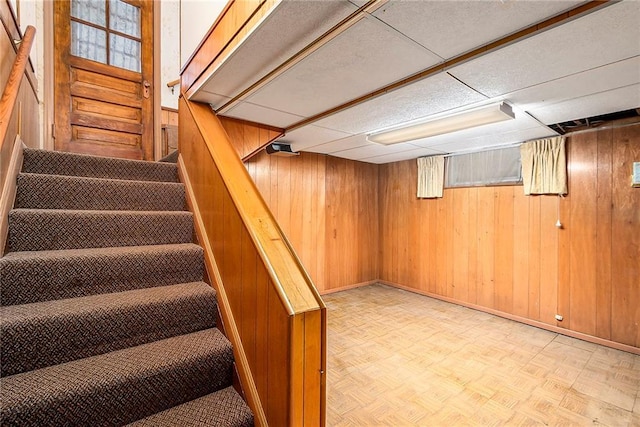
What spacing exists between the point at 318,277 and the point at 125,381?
131 inches

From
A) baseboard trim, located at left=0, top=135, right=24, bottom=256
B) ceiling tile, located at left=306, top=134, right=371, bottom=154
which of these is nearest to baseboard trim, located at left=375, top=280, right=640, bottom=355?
ceiling tile, located at left=306, top=134, right=371, bottom=154

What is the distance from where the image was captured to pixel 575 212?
116 inches

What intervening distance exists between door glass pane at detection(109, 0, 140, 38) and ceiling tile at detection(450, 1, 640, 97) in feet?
11.6

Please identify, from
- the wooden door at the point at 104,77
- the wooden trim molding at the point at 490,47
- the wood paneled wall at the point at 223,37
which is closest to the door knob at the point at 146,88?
the wooden door at the point at 104,77

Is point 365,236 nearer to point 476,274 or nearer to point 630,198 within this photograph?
point 476,274

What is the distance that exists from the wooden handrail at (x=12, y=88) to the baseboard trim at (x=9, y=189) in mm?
304

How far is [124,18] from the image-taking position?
10.3 feet

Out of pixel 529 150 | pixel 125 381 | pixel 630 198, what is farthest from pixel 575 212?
pixel 125 381

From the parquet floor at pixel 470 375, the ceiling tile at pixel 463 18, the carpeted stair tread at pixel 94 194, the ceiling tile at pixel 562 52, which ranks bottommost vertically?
the parquet floor at pixel 470 375

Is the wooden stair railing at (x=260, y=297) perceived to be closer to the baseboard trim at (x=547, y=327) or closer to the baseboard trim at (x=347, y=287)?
the baseboard trim at (x=347, y=287)

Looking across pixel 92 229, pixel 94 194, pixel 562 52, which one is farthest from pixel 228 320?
pixel 562 52

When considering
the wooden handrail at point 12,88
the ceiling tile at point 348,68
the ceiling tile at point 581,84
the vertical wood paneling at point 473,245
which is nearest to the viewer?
the wooden handrail at point 12,88

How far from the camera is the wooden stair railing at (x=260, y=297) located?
1.06 metres

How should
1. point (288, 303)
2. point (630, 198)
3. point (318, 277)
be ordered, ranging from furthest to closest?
point (318, 277) → point (630, 198) → point (288, 303)
